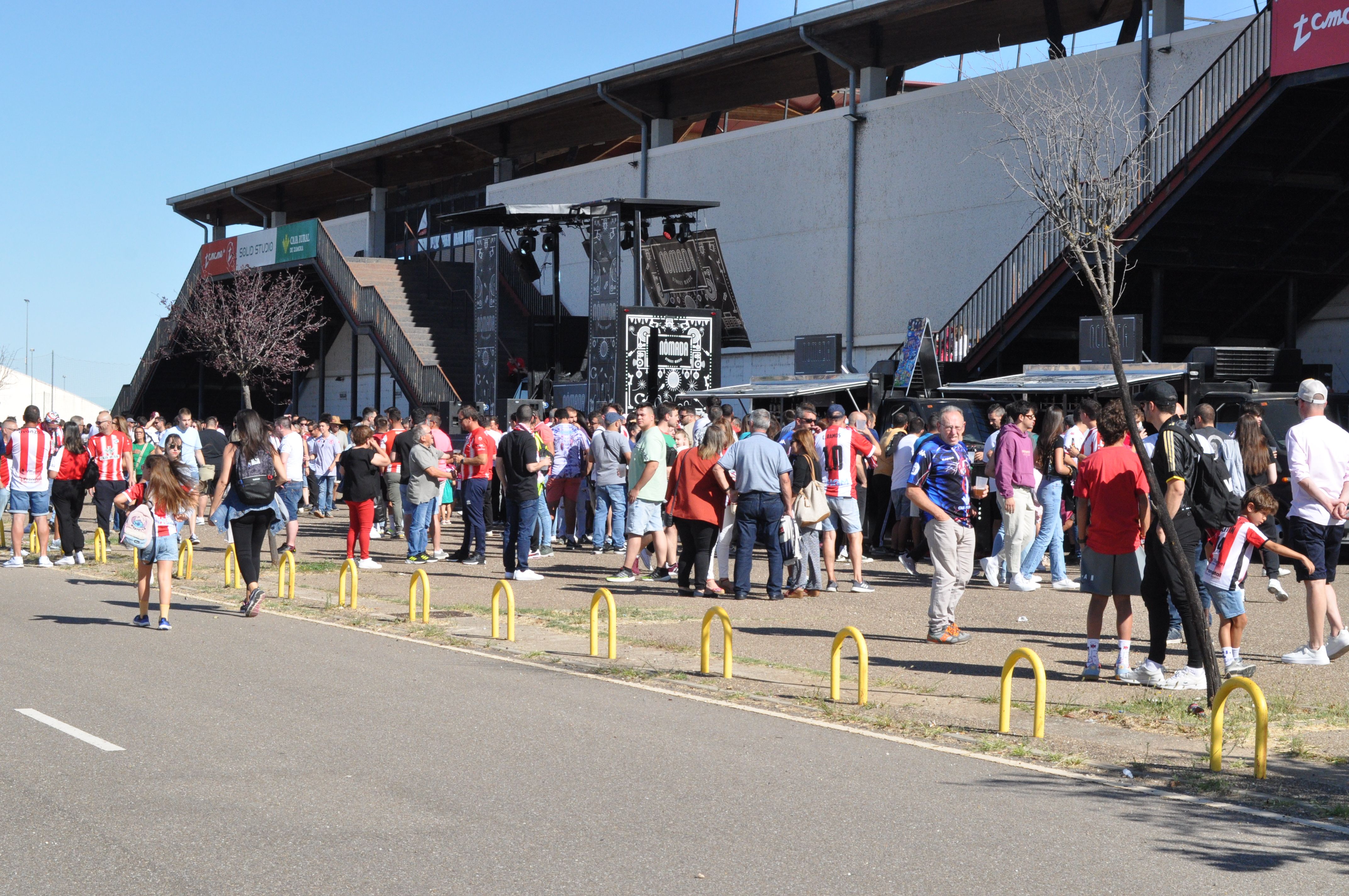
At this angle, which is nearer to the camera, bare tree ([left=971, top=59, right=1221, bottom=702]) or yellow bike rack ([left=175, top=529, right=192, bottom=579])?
bare tree ([left=971, top=59, right=1221, bottom=702])

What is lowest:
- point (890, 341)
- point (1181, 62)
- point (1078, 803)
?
point (1078, 803)

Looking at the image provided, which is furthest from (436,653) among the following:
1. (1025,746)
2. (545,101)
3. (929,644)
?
(545,101)

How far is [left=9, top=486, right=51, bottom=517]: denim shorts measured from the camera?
16672 millimetres

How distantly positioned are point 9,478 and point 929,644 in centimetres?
1226

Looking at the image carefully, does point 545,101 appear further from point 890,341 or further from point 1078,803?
point 1078,803

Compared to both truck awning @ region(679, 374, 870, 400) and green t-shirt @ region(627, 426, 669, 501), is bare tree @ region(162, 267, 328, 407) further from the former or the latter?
green t-shirt @ region(627, 426, 669, 501)

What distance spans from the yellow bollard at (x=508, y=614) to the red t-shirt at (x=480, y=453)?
5.43 meters

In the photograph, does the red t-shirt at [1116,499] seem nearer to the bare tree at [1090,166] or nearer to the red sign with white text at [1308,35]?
the bare tree at [1090,166]

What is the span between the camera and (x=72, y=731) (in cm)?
761

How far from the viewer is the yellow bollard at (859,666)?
8.41 meters

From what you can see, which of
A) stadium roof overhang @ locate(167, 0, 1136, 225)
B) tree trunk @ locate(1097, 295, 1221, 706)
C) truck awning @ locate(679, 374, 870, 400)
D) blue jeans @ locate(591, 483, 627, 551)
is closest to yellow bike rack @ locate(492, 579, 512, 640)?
tree trunk @ locate(1097, 295, 1221, 706)

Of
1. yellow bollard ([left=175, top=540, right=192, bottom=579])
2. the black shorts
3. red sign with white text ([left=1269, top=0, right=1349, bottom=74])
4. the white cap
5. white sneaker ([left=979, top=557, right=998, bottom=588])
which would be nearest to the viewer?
the black shorts

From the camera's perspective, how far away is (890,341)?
30.3m

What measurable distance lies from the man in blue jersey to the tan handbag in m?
2.69
